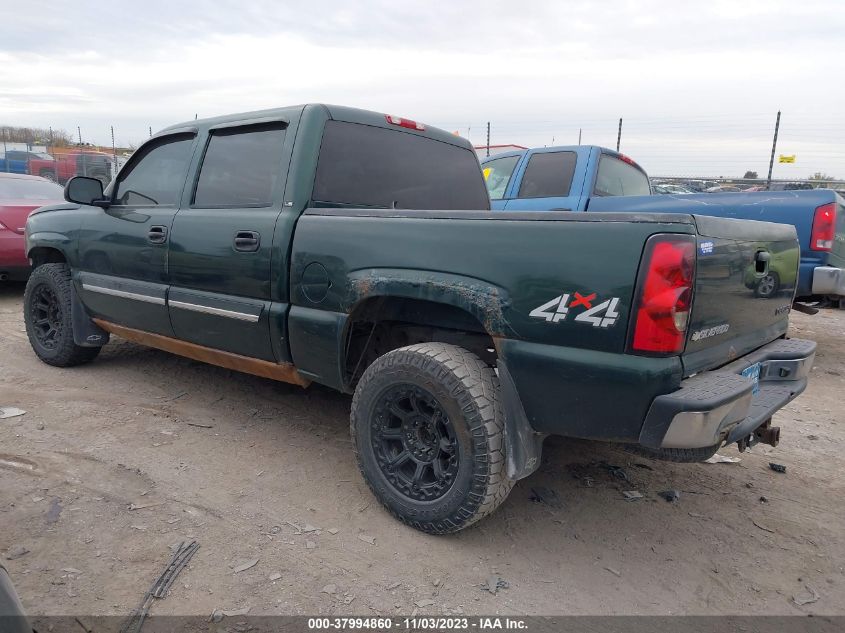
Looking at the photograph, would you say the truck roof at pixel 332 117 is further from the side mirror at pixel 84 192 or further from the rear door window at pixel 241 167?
the side mirror at pixel 84 192

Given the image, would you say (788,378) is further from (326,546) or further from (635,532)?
(326,546)

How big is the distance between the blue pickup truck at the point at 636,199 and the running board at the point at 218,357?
11.7 ft

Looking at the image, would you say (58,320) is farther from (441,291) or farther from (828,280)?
(828,280)

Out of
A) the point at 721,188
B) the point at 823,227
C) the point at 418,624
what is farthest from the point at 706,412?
the point at 721,188

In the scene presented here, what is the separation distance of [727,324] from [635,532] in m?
1.05

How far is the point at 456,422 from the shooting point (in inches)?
97.9

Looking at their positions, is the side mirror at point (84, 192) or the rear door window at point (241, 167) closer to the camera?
the rear door window at point (241, 167)

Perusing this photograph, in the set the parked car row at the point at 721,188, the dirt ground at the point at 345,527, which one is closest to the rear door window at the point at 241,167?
the dirt ground at the point at 345,527

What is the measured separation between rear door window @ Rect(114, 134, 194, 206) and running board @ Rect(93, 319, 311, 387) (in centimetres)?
87

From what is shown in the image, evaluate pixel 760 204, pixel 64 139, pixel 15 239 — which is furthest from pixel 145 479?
pixel 64 139

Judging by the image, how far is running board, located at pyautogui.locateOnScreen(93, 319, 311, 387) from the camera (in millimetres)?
3293

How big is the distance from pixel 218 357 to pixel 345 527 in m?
1.42

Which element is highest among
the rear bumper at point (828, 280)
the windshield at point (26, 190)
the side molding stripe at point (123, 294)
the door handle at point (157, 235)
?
the windshield at point (26, 190)

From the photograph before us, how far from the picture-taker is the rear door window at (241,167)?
11.0ft
